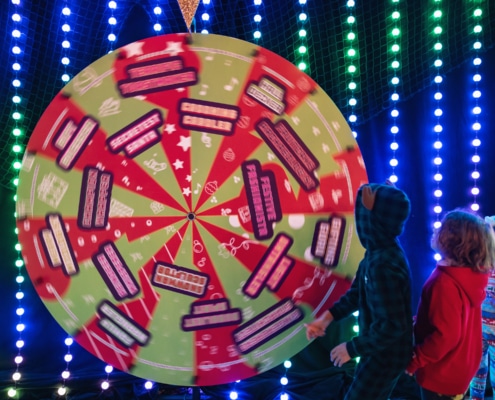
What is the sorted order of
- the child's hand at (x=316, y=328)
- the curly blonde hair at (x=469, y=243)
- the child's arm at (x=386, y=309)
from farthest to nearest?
the child's hand at (x=316, y=328), the curly blonde hair at (x=469, y=243), the child's arm at (x=386, y=309)

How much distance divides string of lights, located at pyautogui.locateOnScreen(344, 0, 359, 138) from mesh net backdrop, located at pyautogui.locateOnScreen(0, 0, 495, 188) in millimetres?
10

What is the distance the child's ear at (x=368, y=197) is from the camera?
1757mm

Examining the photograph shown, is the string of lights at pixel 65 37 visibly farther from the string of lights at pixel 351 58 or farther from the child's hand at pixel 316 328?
the child's hand at pixel 316 328

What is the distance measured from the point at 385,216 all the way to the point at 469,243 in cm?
36

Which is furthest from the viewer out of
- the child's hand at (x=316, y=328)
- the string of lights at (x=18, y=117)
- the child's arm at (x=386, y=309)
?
the string of lights at (x=18, y=117)

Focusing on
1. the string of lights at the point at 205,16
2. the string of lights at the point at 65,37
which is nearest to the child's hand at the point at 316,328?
the string of lights at the point at 205,16

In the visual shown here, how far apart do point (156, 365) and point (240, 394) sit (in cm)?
62

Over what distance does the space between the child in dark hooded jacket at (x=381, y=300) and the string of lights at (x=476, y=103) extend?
101 centimetres

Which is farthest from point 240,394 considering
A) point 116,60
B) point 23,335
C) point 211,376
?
point 116,60

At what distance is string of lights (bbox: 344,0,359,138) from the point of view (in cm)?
249

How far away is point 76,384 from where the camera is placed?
2.51m

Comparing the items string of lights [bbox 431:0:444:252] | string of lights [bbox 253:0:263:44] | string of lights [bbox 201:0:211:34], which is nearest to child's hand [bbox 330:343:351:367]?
string of lights [bbox 431:0:444:252]

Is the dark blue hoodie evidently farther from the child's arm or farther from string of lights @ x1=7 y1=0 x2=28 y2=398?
string of lights @ x1=7 y1=0 x2=28 y2=398

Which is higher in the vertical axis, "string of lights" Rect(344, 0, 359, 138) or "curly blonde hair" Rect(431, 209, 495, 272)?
"string of lights" Rect(344, 0, 359, 138)
